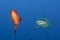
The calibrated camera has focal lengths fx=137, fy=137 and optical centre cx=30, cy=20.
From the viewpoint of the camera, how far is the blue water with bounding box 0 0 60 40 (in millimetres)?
1205

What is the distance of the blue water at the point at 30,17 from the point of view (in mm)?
1205

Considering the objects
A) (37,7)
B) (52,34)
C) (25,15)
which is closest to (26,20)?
(25,15)

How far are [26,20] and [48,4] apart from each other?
0.24 meters

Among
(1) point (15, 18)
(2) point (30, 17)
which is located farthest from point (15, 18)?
(2) point (30, 17)

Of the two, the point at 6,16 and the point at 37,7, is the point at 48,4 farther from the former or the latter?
the point at 6,16

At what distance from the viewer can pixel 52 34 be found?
122cm

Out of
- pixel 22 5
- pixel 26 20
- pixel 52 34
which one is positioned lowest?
pixel 52 34

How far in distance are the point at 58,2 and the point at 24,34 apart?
1.35 ft

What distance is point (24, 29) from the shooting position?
1.22 m

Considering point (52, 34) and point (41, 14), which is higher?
point (41, 14)

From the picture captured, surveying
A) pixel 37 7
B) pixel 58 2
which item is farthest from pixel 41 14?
pixel 58 2

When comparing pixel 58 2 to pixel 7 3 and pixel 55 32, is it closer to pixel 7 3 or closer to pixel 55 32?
pixel 55 32

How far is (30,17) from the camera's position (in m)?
1.21

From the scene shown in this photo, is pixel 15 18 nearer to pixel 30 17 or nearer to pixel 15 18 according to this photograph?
pixel 15 18
